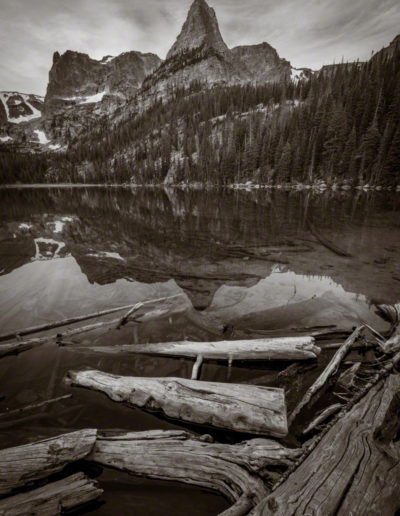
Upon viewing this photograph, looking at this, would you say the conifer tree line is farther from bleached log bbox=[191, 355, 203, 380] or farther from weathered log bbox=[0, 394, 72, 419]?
weathered log bbox=[0, 394, 72, 419]

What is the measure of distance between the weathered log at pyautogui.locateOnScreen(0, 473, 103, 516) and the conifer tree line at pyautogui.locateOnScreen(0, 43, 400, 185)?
67.9 metres

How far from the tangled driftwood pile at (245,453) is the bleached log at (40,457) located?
0.01 meters

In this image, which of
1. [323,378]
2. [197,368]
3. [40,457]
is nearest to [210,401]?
[197,368]

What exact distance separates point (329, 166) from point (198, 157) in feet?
189

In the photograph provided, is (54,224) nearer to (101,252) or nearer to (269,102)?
(101,252)

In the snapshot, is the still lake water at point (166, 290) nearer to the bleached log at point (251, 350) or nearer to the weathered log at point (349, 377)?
the bleached log at point (251, 350)

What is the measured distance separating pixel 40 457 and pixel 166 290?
5.98 m

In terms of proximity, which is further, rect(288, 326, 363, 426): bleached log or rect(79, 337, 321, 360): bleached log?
rect(79, 337, 321, 360): bleached log

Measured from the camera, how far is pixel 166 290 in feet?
28.6

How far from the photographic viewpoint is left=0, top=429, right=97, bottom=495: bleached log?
2707 millimetres

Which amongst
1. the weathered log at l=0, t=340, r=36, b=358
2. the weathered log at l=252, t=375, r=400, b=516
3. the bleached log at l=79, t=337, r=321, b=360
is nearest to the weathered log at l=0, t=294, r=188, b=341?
the weathered log at l=0, t=340, r=36, b=358

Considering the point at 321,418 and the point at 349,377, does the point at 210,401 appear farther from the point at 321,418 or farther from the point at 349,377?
the point at 349,377

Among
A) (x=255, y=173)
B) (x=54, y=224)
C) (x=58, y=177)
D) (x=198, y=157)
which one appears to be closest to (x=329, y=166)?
(x=255, y=173)

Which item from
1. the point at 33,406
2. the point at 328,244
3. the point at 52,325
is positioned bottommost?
the point at 33,406
